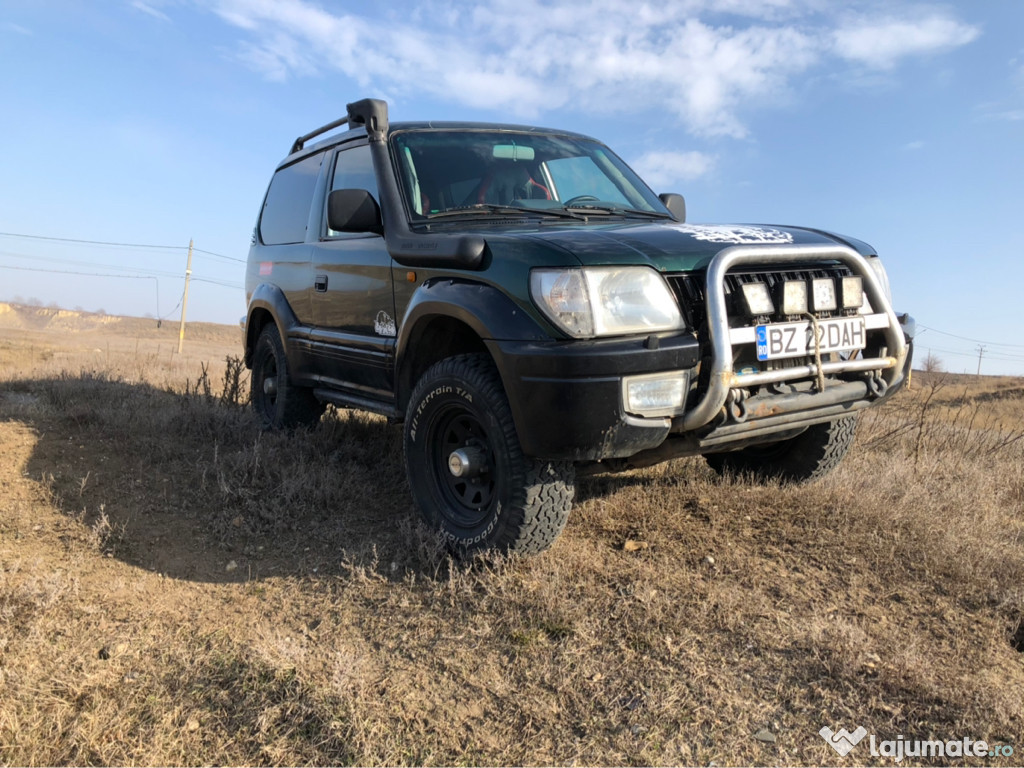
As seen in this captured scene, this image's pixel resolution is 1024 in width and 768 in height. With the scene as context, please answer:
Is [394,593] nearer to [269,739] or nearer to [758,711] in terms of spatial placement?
[269,739]

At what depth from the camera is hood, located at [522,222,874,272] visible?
9.69 feet

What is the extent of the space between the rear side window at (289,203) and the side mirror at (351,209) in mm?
1435

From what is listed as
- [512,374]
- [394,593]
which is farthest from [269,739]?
[512,374]

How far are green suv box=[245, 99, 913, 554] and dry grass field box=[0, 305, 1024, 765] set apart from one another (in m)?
0.41

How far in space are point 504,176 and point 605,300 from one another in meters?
1.65

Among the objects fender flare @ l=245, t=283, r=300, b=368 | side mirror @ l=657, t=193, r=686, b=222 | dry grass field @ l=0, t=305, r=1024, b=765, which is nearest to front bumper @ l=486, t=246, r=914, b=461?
dry grass field @ l=0, t=305, r=1024, b=765

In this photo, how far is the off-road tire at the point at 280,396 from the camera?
5.51 meters

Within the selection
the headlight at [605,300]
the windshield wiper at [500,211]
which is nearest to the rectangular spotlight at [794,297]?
the headlight at [605,300]

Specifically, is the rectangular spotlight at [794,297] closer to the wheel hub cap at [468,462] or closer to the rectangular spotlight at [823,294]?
the rectangular spotlight at [823,294]

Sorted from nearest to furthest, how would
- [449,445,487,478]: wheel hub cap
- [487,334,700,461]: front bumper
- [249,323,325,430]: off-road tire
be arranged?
[487,334,700,461]: front bumper
[449,445,487,478]: wheel hub cap
[249,323,325,430]: off-road tire

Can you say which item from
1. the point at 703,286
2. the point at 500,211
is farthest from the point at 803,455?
the point at 500,211

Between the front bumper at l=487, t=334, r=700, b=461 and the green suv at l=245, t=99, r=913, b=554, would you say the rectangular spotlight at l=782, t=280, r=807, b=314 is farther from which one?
the front bumper at l=487, t=334, r=700, b=461

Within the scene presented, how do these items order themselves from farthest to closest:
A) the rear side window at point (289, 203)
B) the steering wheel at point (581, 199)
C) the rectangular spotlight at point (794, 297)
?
the rear side window at point (289, 203)
the steering wheel at point (581, 199)
the rectangular spotlight at point (794, 297)

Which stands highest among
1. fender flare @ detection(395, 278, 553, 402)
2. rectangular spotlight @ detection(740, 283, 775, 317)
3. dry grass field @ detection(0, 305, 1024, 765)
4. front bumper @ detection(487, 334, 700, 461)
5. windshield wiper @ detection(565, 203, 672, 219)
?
windshield wiper @ detection(565, 203, 672, 219)
